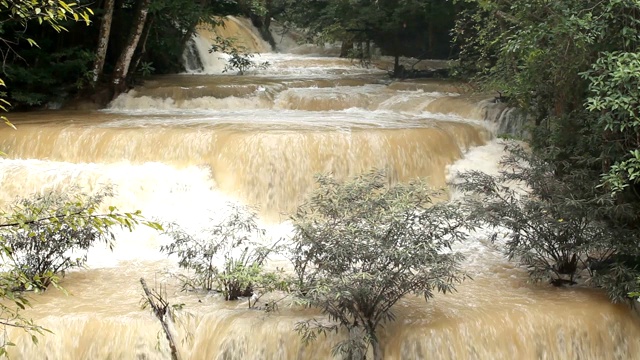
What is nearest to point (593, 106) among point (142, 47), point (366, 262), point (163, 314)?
point (366, 262)

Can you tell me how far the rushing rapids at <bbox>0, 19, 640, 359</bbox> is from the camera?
21.1 feet

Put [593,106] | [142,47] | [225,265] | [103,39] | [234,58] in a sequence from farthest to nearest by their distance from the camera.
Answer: [234,58], [142,47], [103,39], [225,265], [593,106]

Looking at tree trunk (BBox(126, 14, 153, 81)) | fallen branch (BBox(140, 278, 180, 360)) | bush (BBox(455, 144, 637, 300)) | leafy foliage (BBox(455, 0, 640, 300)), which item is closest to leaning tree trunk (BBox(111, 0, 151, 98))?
tree trunk (BBox(126, 14, 153, 81))

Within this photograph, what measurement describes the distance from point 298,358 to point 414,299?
1426 millimetres

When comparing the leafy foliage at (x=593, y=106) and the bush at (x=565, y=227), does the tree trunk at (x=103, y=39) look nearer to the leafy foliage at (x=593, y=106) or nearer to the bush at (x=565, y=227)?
the leafy foliage at (x=593, y=106)

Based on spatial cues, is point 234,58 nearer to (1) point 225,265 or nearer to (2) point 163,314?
(1) point 225,265

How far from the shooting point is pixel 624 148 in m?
7.44

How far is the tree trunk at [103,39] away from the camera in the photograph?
1411 cm

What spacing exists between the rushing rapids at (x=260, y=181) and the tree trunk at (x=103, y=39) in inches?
29.6

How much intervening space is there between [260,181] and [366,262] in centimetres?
400

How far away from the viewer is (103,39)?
47.1ft

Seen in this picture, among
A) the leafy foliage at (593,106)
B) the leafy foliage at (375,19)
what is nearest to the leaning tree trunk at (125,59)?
the leafy foliage at (375,19)

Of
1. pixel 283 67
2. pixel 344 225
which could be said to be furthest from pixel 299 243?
pixel 283 67

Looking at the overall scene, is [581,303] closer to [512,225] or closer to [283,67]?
[512,225]
